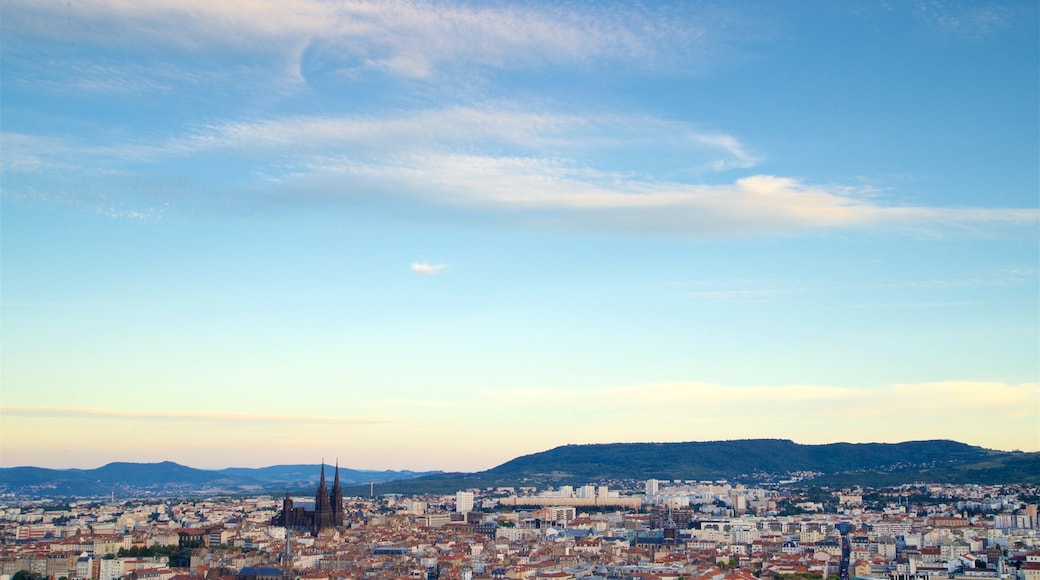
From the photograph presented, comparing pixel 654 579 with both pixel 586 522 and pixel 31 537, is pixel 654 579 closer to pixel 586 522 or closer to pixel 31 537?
pixel 586 522

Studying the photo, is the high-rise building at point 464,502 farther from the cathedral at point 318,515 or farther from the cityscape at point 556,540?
the cathedral at point 318,515

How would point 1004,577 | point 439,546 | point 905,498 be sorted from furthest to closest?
point 905,498 < point 439,546 < point 1004,577

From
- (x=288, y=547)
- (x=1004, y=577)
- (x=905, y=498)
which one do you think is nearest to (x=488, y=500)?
(x=905, y=498)

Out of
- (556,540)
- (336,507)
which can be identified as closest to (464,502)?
(336,507)

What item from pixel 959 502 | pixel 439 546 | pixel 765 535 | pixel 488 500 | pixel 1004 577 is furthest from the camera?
pixel 488 500

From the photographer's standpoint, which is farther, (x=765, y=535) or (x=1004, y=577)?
(x=765, y=535)
